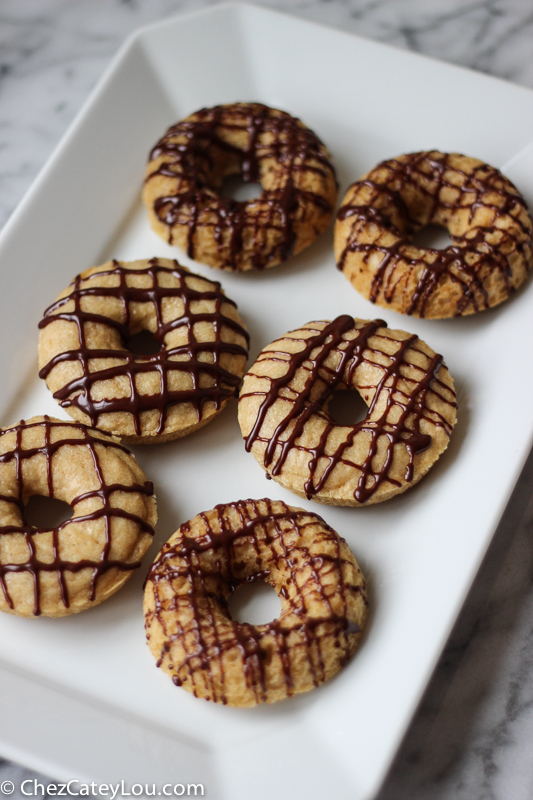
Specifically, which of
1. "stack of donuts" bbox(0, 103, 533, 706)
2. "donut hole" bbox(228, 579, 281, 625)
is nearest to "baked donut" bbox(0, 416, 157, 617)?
"stack of donuts" bbox(0, 103, 533, 706)

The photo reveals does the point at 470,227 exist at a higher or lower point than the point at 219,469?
higher

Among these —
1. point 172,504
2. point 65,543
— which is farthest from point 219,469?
point 65,543

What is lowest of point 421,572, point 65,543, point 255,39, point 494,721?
point 494,721

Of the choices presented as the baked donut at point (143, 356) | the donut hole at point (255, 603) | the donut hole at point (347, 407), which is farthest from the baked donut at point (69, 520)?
the donut hole at point (347, 407)

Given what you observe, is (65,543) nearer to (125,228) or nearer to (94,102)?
(125,228)

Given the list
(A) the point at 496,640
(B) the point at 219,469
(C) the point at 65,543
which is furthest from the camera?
(B) the point at 219,469

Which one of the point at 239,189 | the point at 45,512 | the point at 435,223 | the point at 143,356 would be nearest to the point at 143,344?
the point at 143,356

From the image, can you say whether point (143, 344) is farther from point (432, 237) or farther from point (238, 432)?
point (432, 237)
